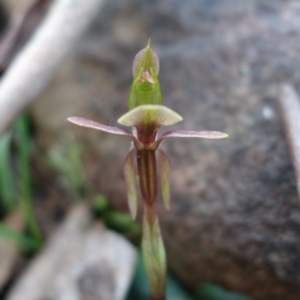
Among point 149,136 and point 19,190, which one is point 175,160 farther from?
point 19,190

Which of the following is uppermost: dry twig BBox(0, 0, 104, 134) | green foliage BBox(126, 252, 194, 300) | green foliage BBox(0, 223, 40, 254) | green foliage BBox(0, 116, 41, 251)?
dry twig BBox(0, 0, 104, 134)

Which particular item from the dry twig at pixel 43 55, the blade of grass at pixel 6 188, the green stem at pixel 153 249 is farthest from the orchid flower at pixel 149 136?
the blade of grass at pixel 6 188

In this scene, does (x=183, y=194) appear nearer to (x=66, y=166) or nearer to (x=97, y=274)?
(x=97, y=274)

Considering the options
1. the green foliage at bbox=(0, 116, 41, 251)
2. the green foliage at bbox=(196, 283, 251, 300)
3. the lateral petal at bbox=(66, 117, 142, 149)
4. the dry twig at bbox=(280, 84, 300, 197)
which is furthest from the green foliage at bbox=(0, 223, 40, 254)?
the dry twig at bbox=(280, 84, 300, 197)

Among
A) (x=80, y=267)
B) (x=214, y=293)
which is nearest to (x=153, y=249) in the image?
(x=214, y=293)

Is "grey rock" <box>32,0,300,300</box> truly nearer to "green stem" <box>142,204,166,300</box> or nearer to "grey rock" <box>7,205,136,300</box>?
"grey rock" <box>7,205,136,300</box>

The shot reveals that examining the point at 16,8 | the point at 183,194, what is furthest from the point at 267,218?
the point at 16,8
